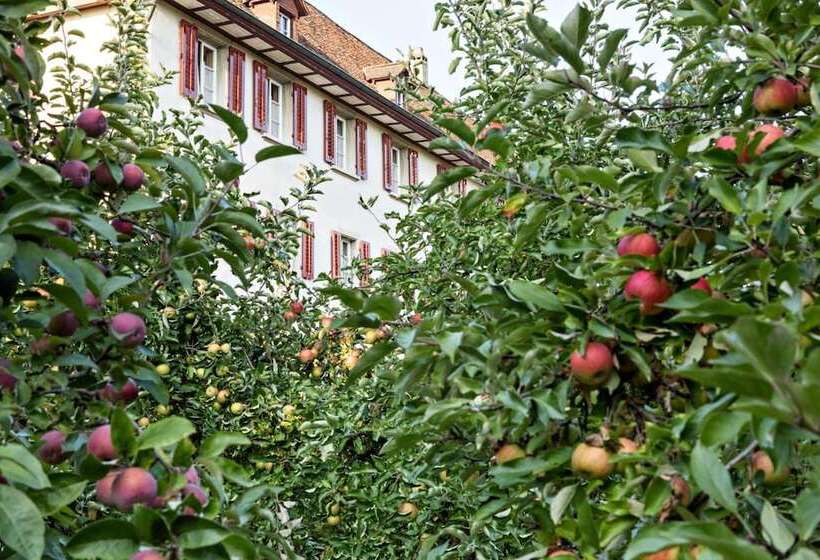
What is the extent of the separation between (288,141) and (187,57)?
285cm

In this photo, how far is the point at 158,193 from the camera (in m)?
2.54

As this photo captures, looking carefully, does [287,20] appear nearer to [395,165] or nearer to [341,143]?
[341,143]

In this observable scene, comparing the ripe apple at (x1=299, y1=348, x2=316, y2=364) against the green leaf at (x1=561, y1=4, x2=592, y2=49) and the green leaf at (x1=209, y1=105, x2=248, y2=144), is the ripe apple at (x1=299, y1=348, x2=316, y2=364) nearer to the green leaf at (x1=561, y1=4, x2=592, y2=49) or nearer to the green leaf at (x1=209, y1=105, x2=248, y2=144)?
the green leaf at (x1=209, y1=105, x2=248, y2=144)

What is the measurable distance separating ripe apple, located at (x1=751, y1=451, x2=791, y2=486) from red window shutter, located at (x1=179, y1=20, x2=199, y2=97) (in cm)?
1444

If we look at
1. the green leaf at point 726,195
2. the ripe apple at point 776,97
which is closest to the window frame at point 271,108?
the ripe apple at point 776,97

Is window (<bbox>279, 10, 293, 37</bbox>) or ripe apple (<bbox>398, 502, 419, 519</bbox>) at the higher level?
window (<bbox>279, 10, 293, 37</bbox>)

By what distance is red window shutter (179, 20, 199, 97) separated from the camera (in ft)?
49.9

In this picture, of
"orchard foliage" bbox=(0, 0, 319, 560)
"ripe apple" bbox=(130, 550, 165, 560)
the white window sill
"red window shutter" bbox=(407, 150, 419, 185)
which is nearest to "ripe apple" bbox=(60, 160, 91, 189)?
"orchard foliage" bbox=(0, 0, 319, 560)

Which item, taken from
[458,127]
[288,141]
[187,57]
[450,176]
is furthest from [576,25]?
[288,141]

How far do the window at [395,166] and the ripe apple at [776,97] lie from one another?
19.0 metres

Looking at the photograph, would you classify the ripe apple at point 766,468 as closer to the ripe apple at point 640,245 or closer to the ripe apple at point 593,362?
the ripe apple at point 593,362

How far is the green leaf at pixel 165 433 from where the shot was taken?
156cm

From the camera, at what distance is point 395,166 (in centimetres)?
2152

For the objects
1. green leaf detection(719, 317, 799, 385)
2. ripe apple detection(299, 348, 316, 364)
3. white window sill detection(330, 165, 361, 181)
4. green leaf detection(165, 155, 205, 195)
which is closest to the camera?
green leaf detection(719, 317, 799, 385)
